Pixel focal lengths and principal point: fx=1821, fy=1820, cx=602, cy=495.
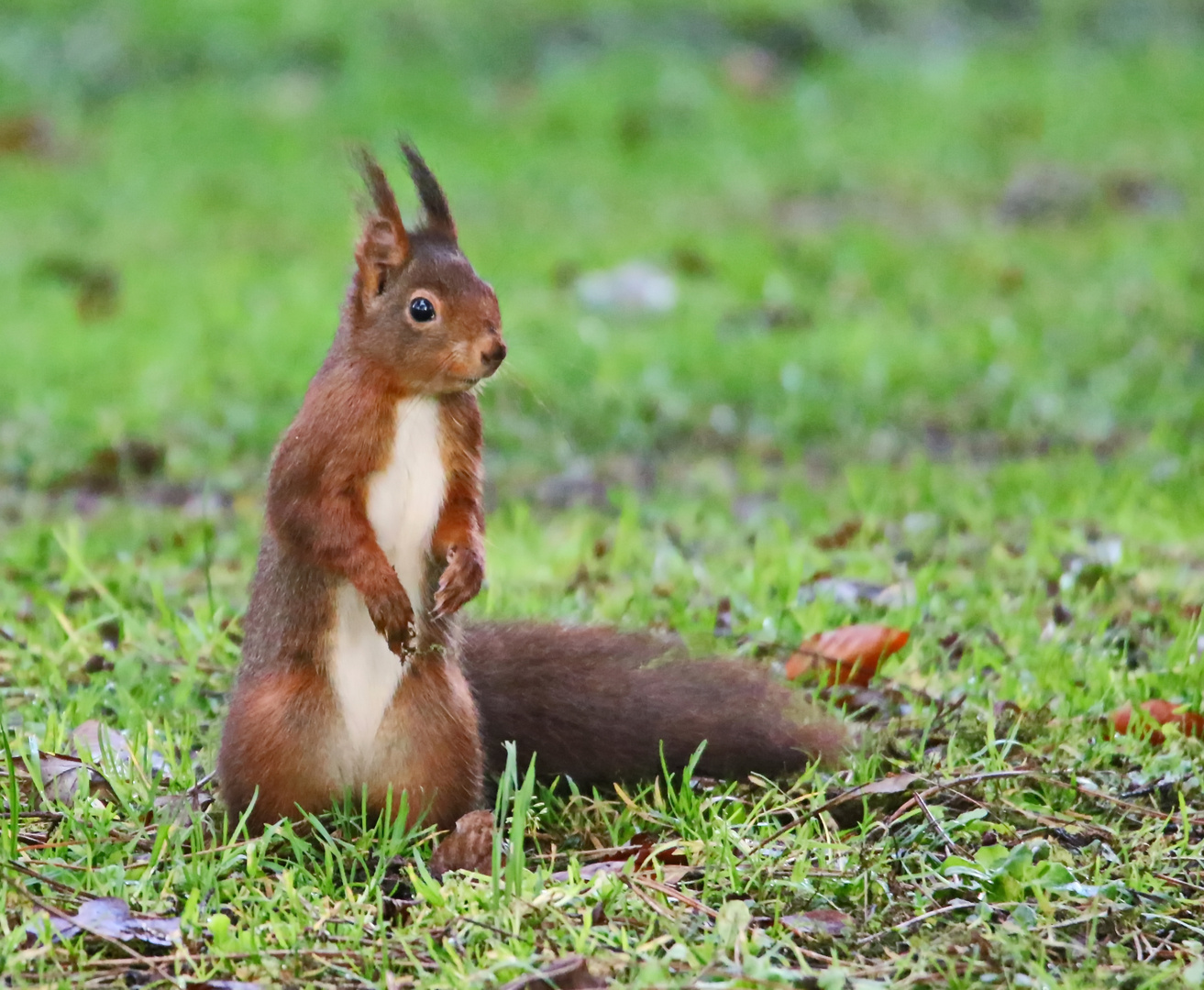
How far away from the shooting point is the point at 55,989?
2182 millimetres

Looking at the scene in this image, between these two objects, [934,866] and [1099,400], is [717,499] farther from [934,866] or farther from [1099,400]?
[934,866]

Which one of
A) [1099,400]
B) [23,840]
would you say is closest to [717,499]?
[1099,400]

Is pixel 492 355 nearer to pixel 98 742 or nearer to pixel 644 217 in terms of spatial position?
pixel 98 742

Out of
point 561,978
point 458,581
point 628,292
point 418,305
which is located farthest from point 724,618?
point 628,292

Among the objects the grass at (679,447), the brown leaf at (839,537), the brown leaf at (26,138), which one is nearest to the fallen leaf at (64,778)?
the grass at (679,447)

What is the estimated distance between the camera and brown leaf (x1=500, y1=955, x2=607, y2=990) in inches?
86.1

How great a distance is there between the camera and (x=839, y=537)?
4.42 m

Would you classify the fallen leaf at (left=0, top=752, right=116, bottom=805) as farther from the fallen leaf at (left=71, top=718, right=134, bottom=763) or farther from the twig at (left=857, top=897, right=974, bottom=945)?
the twig at (left=857, top=897, right=974, bottom=945)

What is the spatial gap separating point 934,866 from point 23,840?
131cm

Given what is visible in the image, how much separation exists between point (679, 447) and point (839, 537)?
1292mm

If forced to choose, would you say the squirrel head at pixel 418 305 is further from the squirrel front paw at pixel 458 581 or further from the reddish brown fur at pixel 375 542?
the squirrel front paw at pixel 458 581

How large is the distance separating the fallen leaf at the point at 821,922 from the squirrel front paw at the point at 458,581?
2.02 feet

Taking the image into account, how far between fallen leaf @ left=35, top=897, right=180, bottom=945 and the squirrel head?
0.79m

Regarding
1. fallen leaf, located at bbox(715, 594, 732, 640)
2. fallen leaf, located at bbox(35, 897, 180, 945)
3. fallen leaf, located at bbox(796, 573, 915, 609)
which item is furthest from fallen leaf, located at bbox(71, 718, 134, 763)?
fallen leaf, located at bbox(796, 573, 915, 609)
